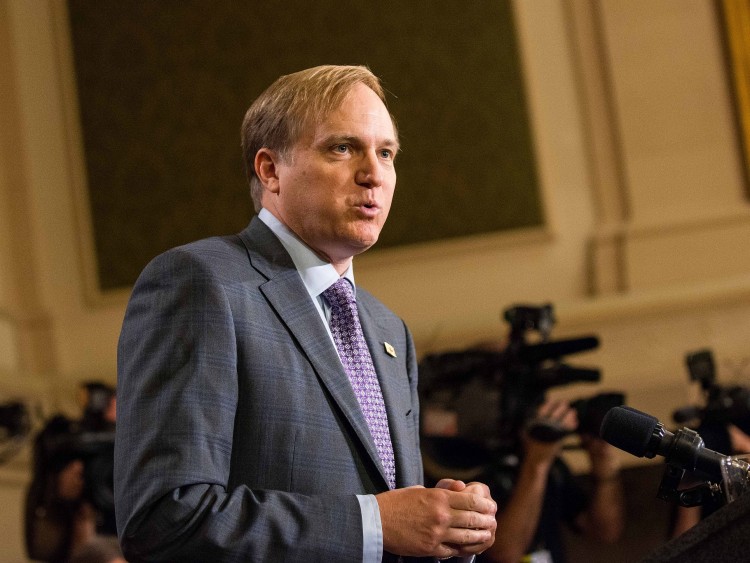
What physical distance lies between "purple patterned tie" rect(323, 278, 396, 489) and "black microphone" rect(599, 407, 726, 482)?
39 cm

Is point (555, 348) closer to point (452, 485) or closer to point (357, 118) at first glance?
point (357, 118)

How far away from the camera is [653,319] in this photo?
5.35 metres

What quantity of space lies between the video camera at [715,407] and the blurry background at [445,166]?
1478mm

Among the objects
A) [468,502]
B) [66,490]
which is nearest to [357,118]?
[468,502]

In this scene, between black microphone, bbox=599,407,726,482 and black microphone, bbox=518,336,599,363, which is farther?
black microphone, bbox=518,336,599,363

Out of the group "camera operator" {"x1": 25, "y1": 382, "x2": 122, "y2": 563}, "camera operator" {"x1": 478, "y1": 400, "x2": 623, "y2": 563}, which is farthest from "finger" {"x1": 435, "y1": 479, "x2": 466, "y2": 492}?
"camera operator" {"x1": 25, "y1": 382, "x2": 122, "y2": 563}

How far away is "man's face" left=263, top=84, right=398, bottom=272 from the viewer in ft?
6.05

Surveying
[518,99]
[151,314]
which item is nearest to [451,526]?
[151,314]

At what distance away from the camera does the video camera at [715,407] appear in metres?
3.66

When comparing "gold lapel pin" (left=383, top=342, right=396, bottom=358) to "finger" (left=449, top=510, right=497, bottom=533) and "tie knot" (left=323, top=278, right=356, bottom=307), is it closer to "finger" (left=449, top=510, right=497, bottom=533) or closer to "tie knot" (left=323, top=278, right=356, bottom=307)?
"tie knot" (left=323, top=278, right=356, bottom=307)

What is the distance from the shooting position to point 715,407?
3674 millimetres

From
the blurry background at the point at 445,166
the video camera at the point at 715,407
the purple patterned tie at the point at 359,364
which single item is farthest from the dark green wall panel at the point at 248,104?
the purple patterned tie at the point at 359,364

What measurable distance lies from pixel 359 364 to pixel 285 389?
23 centimetres

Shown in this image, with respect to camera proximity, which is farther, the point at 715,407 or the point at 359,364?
the point at 715,407
